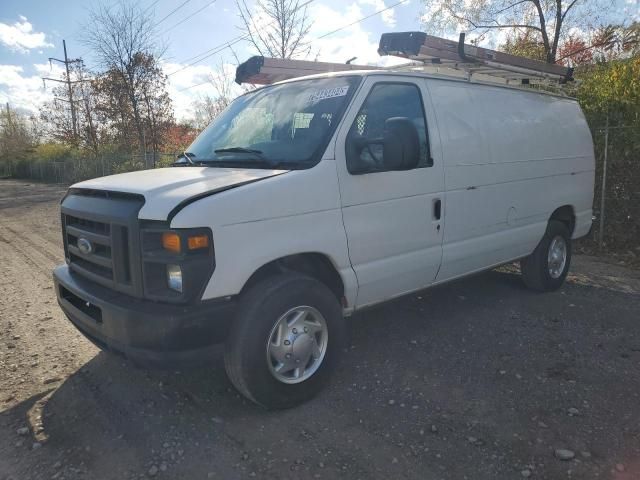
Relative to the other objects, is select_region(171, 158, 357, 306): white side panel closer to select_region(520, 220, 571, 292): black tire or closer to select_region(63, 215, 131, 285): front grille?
select_region(63, 215, 131, 285): front grille

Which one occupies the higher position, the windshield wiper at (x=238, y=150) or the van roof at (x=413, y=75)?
the van roof at (x=413, y=75)

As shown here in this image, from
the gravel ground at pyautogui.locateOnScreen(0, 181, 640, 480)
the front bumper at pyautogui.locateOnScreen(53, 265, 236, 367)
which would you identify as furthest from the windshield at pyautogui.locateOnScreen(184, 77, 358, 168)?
the gravel ground at pyautogui.locateOnScreen(0, 181, 640, 480)

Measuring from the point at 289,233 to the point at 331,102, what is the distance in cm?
109

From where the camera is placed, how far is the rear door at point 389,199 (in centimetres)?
340

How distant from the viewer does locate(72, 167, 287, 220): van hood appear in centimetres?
272

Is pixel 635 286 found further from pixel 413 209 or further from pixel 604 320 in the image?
pixel 413 209

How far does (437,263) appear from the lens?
160 inches

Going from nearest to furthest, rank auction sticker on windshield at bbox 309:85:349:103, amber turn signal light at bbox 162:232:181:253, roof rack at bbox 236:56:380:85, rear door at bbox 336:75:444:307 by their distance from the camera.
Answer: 1. amber turn signal light at bbox 162:232:181:253
2. rear door at bbox 336:75:444:307
3. auction sticker on windshield at bbox 309:85:349:103
4. roof rack at bbox 236:56:380:85

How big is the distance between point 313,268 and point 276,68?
2253 millimetres

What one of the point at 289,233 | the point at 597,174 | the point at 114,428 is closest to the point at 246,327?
the point at 289,233

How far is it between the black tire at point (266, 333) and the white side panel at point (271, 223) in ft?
0.54

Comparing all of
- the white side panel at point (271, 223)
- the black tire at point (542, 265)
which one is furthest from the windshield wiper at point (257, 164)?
the black tire at point (542, 265)

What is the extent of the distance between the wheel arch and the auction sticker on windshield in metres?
1.18

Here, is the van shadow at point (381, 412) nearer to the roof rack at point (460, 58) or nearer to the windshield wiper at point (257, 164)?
the windshield wiper at point (257, 164)
